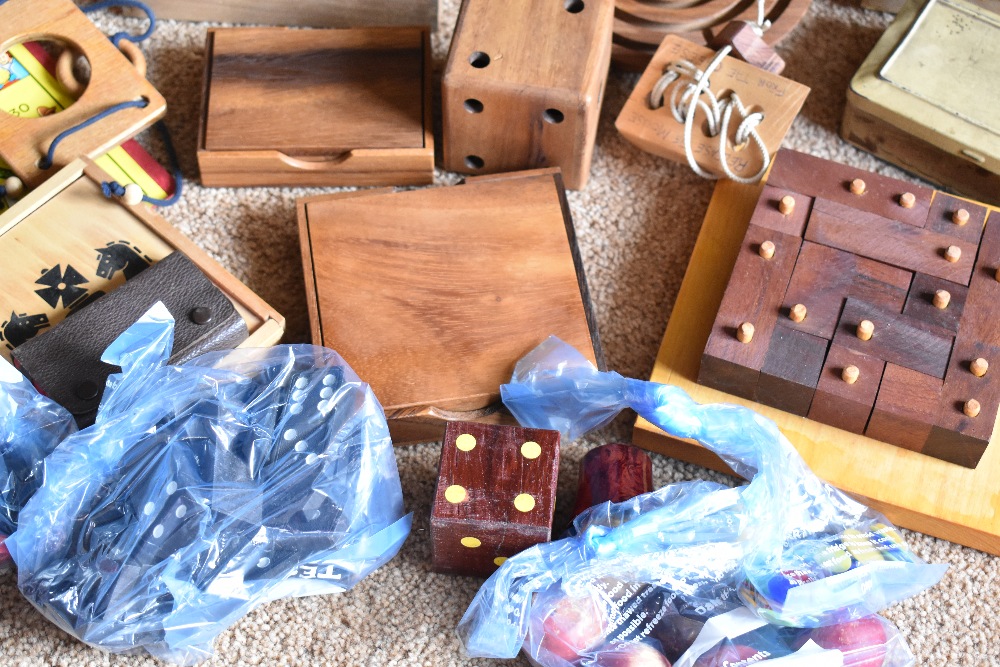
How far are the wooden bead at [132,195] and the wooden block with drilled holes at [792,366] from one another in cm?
67

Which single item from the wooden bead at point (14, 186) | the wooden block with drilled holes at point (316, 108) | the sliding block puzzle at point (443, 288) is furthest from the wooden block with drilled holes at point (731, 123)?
the wooden bead at point (14, 186)

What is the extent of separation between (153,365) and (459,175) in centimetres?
45

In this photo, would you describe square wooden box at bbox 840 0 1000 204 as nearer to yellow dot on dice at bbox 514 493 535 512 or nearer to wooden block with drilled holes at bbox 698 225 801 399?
wooden block with drilled holes at bbox 698 225 801 399

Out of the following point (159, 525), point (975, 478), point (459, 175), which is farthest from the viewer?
point (459, 175)

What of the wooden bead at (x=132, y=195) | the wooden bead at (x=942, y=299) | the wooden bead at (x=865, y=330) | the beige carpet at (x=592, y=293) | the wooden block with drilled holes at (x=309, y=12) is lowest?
the beige carpet at (x=592, y=293)

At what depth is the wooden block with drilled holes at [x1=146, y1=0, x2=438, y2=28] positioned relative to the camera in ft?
4.15

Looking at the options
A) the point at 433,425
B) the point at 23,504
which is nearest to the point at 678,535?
the point at 433,425

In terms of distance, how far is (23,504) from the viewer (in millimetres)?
902

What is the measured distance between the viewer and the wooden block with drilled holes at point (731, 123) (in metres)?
1.16

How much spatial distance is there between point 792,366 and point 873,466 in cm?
14

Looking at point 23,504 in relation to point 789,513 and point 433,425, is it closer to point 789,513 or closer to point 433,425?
point 433,425

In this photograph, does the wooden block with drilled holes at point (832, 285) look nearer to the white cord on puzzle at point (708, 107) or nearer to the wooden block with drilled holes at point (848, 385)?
the wooden block with drilled holes at point (848, 385)

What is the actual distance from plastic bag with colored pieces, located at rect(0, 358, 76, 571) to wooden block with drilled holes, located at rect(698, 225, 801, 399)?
2.05 feet

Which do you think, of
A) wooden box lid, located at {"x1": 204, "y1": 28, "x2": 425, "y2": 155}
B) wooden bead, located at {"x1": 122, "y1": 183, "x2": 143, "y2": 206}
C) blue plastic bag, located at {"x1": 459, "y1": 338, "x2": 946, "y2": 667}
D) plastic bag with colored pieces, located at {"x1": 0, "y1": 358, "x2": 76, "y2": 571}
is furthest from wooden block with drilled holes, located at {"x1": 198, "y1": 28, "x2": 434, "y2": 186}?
blue plastic bag, located at {"x1": 459, "y1": 338, "x2": 946, "y2": 667}
